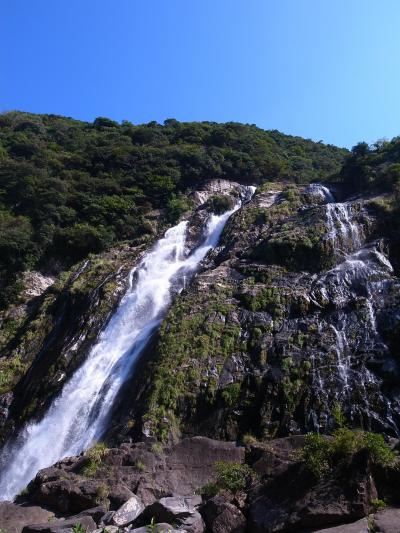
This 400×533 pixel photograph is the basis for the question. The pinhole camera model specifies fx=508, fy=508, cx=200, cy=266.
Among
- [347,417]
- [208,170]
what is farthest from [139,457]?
[208,170]

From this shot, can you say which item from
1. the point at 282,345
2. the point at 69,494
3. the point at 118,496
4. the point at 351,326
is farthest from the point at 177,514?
the point at 351,326

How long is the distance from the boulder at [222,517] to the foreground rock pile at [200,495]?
2 centimetres

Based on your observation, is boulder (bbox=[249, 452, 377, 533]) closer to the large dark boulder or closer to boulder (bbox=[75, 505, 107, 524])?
boulder (bbox=[75, 505, 107, 524])

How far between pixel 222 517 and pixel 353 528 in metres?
2.37

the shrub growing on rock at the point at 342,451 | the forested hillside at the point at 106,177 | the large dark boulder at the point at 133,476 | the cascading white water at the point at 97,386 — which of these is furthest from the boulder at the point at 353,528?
the forested hillside at the point at 106,177

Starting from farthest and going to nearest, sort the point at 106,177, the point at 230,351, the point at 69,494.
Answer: the point at 106,177, the point at 230,351, the point at 69,494

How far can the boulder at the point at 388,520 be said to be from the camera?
24.3 ft

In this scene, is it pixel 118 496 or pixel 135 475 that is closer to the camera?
pixel 118 496

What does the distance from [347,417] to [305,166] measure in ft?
122

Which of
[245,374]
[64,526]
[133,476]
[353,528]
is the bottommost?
[64,526]

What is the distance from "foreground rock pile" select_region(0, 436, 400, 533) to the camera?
8.19 m

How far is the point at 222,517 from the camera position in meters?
8.99

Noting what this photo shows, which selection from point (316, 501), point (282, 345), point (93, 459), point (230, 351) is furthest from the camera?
point (230, 351)

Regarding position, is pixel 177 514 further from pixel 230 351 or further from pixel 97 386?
pixel 97 386
